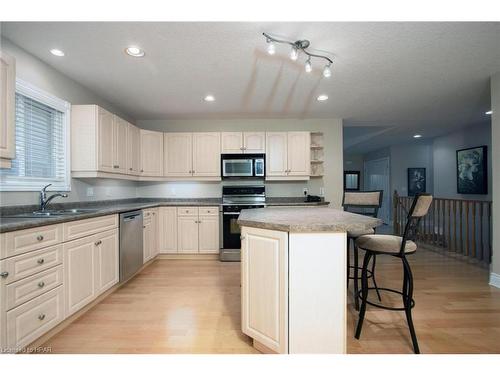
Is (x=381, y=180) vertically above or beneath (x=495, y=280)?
Answer: above

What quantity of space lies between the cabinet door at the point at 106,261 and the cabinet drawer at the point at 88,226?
0.25 feet

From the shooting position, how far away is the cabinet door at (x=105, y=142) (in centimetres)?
278

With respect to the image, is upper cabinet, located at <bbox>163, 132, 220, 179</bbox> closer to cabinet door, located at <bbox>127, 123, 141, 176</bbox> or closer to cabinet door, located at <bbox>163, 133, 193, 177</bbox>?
cabinet door, located at <bbox>163, 133, 193, 177</bbox>

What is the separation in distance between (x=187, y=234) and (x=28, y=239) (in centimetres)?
235

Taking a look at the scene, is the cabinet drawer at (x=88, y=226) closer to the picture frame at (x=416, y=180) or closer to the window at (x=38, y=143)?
the window at (x=38, y=143)

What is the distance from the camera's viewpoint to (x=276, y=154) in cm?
409

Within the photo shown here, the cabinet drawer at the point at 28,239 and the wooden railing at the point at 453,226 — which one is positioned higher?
the cabinet drawer at the point at 28,239

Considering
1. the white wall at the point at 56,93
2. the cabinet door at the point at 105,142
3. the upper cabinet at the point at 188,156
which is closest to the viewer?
the white wall at the point at 56,93

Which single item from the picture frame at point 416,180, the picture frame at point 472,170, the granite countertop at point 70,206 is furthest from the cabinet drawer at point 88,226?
the picture frame at point 416,180

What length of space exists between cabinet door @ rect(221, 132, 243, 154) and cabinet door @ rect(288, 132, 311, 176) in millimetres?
901

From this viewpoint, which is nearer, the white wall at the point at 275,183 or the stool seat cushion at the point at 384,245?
the stool seat cushion at the point at 384,245

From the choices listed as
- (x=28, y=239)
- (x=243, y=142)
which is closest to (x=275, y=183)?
(x=243, y=142)

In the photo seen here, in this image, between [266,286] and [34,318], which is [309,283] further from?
[34,318]
